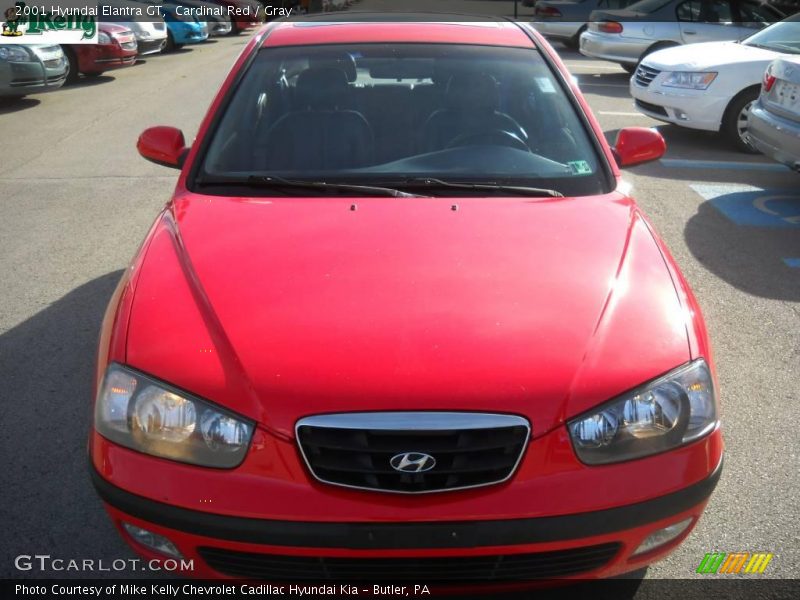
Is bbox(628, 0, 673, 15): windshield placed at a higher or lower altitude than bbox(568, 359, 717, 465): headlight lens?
higher

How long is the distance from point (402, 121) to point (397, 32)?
62cm

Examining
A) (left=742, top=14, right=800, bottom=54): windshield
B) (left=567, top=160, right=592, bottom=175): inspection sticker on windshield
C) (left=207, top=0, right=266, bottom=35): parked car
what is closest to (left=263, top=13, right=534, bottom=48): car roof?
(left=567, top=160, right=592, bottom=175): inspection sticker on windshield

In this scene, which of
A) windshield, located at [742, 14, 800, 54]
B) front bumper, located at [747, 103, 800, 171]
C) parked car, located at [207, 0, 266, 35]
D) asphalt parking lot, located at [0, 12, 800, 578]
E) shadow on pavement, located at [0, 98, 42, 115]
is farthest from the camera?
parked car, located at [207, 0, 266, 35]

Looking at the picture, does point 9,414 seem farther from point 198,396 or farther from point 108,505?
point 198,396

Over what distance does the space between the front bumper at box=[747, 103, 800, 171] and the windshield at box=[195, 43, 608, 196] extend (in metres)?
4.01

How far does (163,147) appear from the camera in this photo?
4.12 m

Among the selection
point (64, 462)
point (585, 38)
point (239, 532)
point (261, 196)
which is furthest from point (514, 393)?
point (585, 38)

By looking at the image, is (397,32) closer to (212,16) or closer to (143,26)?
(143,26)

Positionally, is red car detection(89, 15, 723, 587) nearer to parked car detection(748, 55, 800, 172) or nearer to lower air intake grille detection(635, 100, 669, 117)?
parked car detection(748, 55, 800, 172)

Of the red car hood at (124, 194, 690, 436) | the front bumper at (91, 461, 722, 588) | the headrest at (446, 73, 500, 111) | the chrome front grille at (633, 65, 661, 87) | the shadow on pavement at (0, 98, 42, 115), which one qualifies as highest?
the headrest at (446, 73, 500, 111)

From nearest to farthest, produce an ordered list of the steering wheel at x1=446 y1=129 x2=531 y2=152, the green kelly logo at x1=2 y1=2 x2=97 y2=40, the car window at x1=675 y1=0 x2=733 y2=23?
the steering wheel at x1=446 y1=129 x2=531 y2=152
the green kelly logo at x1=2 y1=2 x2=97 y2=40
the car window at x1=675 y1=0 x2=733 y2=23

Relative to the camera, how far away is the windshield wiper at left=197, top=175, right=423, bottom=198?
345cm

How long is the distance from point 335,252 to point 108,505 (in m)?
1.06

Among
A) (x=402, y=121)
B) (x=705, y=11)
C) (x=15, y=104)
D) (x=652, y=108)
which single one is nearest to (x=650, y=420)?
(x=402, y=121)
